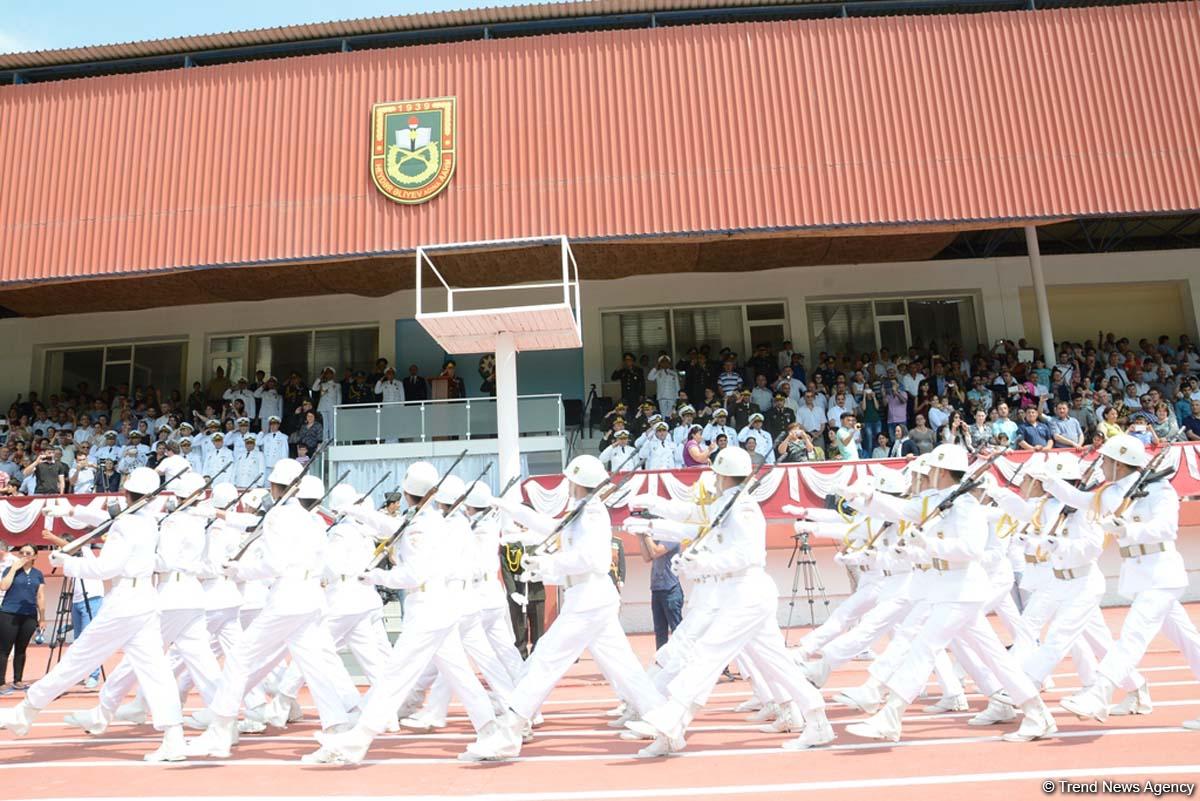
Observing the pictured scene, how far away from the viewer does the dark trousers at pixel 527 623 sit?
10.7 metres

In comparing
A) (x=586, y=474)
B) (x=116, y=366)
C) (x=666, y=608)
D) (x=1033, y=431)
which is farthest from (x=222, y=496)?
(x=116, y=366)

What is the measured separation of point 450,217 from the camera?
17.9 meters

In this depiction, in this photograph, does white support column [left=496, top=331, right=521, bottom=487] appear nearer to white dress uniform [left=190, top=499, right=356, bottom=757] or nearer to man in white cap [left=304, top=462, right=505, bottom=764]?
man in white cap [left=304, top=462, right=505, bottom=764]

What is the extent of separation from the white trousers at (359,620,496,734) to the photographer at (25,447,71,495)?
41.8 ft

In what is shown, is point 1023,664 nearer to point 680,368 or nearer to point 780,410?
point 780,410

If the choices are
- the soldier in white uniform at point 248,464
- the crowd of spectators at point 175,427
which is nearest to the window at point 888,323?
the crowd of spectators at point 175,427

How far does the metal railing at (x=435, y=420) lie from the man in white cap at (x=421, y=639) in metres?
9.33

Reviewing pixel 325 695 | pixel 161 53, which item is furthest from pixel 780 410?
pixel 161 53

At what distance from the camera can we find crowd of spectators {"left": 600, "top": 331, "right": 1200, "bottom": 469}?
15.4 m

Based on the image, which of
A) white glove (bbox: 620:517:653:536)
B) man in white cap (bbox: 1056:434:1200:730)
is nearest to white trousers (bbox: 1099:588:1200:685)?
man in white cap (bbox: 1056:434:1200:730)

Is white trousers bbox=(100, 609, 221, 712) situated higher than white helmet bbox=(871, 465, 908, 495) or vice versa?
white helmet bbox=(871, 465, 908, 495)

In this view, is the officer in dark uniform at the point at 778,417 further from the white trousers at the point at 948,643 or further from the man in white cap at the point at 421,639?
the man in white cap at the point at 421,639

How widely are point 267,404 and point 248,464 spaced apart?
11.5ft

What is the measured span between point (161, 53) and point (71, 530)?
34.2 ft
